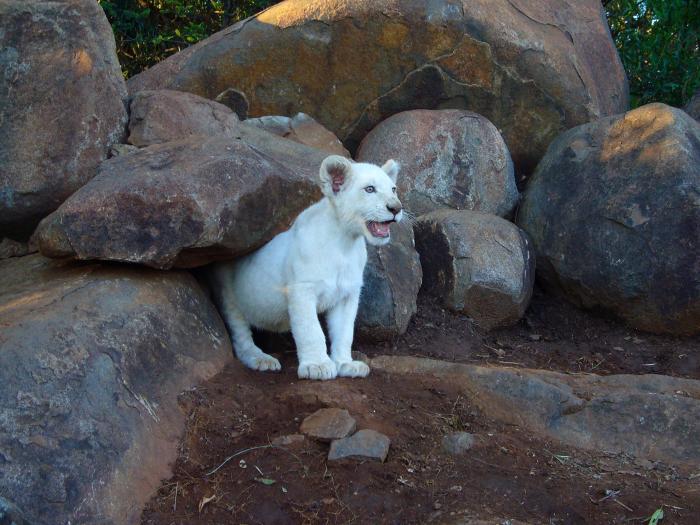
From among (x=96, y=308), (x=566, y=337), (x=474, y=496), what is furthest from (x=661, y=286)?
(x=96, y=308)

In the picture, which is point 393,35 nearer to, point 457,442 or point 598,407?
point 598,407

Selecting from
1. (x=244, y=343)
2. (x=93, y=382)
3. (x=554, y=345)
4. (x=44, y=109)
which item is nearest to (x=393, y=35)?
(x=554, y=345)

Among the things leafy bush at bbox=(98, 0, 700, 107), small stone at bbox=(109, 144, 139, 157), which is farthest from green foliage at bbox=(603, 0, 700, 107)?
small stone at bbox=(109, 144, 139, 157)

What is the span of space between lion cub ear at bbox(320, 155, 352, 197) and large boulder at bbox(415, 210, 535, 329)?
5.48ft

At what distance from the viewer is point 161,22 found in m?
11.5

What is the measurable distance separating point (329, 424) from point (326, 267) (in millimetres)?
1441

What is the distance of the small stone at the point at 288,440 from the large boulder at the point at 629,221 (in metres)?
3.73

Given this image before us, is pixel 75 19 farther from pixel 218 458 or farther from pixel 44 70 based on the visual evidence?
pixel 218 458

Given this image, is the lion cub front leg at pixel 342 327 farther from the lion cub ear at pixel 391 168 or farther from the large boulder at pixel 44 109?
the large boulder at pixel 44 109

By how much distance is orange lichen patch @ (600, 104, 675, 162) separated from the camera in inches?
307

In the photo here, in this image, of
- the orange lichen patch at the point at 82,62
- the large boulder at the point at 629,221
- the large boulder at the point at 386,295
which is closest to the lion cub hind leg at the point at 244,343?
the large boulder at the point at 386,295

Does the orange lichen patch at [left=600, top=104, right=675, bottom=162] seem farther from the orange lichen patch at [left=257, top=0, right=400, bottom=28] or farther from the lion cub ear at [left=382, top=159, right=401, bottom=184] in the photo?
the orange lichen patch at [left=257, top=0, right=400, bottom=28]

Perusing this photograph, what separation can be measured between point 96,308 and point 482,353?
3.35m

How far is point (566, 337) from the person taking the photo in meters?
7.89
